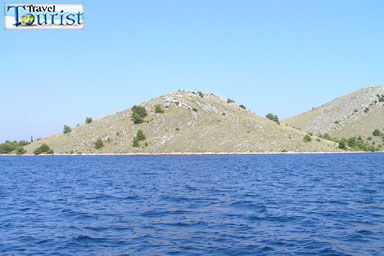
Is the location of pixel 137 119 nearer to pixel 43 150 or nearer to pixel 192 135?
pixel 192 135

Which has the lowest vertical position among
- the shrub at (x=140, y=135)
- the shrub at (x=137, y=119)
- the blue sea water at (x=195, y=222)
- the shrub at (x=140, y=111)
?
the blue sea water at (x=195, y=222)

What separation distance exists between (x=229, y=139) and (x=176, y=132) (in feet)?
87.3

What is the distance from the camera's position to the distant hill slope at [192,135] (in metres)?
166

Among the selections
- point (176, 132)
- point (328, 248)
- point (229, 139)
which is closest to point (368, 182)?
point (328, 248)

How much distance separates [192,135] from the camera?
17388 centimetres

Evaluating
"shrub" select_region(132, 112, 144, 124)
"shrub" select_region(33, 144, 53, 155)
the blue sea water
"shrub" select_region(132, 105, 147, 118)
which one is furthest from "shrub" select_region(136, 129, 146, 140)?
the blue sea water

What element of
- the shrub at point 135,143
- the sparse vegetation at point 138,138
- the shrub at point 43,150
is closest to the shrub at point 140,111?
the sparse vegetation at point 138,138

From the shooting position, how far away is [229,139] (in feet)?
554

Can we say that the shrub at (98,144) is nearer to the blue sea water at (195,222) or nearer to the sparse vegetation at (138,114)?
the sparse vegetation at (138,114)

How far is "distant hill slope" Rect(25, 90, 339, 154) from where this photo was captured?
545 feet

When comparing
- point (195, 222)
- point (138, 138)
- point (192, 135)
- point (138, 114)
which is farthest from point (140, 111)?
point (195, 222)

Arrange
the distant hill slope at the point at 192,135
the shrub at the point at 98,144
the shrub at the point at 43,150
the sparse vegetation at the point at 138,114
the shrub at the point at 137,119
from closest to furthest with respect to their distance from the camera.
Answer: the distant hill slope at the point at 192,135
the shrub at the point at 98,144
the shrub at the point at 43,150
the shrub at the point at 137,119
the sparse vegetation at the point at 138,114

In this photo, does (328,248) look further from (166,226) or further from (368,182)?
(368,182)

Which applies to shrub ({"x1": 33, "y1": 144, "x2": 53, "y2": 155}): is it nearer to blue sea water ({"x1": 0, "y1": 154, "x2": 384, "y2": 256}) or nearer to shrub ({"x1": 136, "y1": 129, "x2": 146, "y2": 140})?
shrub ({"x1": 136, "y1": 129, "x2": 146, "y2": 140})
